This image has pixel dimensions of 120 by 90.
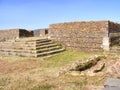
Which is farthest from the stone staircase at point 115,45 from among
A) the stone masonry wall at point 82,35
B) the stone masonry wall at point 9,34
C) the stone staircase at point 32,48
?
the stone masonry wall at point 9,34

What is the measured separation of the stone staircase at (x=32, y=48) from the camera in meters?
13.2

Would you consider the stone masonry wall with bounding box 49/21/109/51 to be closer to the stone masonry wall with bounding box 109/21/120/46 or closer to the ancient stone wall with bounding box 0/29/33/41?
the stone masonry wall with bounding box 109/21/120/46

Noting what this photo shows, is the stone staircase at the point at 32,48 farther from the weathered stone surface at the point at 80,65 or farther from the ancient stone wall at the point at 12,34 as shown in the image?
the weathered stone surface at the point at 80,65

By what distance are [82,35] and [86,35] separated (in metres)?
0.30

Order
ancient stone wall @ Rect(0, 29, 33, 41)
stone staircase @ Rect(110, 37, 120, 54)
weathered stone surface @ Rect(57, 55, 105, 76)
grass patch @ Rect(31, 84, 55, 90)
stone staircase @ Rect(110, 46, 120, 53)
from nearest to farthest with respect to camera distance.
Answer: grass patch @ Rect(31, 84, 55, 90) → weathered stone surface @ Rect(57, 55, 105, 76) → stone staircase @ Rect(110, 46, 120, 53) → stone staircase @ Rect(110, 37, 120, 54) → ancient stone wall @ Rect(0, 29, 33, 41)

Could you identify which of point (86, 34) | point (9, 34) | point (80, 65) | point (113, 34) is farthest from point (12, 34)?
point (80, 65)

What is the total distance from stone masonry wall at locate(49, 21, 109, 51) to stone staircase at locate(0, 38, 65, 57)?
0.67 metres

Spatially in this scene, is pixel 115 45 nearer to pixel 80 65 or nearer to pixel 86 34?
pixel 86 34

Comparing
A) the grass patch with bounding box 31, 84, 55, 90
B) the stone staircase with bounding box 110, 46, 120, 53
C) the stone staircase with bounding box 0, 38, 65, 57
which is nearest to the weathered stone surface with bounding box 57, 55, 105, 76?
the grass patch with bounding box 31, 84, 55, 90

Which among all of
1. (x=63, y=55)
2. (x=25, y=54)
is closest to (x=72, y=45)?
(x=63, y=55)

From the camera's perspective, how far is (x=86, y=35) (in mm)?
13883

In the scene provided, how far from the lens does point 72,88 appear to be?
18.7ft

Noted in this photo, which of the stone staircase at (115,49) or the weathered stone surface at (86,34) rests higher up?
the weathered stone surface at (86,34)

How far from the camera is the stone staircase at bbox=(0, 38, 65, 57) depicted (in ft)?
43.2
